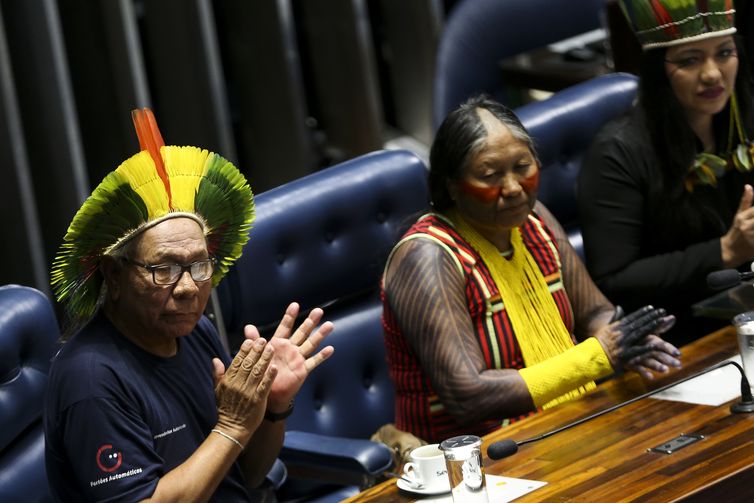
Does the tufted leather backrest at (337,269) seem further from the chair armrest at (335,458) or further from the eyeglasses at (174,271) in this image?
the eyeglasses at (174,271)

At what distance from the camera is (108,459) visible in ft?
7.41

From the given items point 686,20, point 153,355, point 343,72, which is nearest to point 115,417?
point 153,355

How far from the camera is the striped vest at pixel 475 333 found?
2.92 meters

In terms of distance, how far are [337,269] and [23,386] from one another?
0.89 meters

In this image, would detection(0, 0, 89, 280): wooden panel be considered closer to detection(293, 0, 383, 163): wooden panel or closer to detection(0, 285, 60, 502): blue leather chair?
detection(293, 0, 383, 163): wooden panel

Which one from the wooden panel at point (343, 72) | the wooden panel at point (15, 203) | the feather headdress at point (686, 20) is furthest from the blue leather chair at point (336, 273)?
the wooden panel at point (343, 72)

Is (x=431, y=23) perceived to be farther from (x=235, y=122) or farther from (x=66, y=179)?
(x=66, y=179)

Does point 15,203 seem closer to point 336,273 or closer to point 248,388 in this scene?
point 336,273

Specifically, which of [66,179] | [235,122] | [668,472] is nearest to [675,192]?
[668,472]

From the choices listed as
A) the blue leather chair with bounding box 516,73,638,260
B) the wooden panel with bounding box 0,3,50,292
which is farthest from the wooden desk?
the wooden panel with bounding box 0,3,50,292

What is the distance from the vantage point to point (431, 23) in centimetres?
561

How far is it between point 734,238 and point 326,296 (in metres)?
0.97

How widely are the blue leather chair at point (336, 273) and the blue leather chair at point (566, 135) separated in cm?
45

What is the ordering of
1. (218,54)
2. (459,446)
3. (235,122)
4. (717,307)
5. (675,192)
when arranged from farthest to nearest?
(235,122) < (218,54) < (675,192) < (717,307) < (459,446)
